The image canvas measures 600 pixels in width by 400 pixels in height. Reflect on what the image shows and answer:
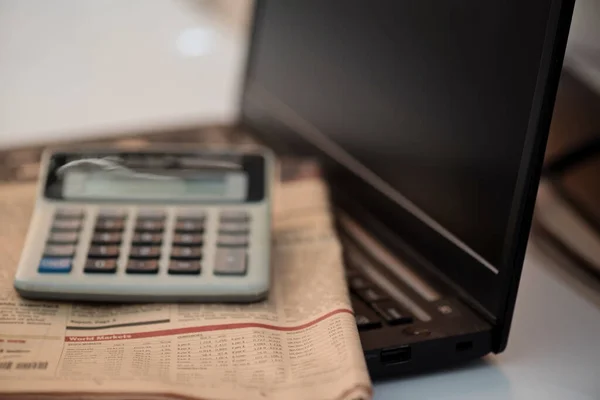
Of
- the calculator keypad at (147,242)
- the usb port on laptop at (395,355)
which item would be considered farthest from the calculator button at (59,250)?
the usb port on laptop at (395,355)

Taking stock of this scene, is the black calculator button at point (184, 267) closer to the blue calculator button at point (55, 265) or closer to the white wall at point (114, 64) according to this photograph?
the blue calculator button at point (55, 265)

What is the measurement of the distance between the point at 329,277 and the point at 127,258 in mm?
132

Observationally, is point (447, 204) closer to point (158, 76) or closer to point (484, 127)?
point (484, 127)

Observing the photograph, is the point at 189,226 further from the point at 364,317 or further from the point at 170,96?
the point at 170,96

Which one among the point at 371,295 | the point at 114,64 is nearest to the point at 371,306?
the point at 371,295

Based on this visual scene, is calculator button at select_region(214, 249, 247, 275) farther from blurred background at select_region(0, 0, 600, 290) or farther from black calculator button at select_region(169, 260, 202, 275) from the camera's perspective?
blurred background at select_region(0, 0, 600, 290)

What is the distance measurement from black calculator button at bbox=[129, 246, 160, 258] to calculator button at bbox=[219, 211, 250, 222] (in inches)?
2.1

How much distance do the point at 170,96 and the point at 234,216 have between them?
394 millimetres

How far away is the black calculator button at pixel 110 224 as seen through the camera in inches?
19.6

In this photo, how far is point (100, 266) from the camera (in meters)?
0.47

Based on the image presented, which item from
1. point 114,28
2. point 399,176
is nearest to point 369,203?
point 399,176

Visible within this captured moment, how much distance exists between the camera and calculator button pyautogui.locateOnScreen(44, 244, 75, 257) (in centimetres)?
48

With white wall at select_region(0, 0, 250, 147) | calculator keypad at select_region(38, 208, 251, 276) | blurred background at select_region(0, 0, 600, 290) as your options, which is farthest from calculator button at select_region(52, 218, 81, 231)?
white wall at select_region(0, 0, 250, 147)

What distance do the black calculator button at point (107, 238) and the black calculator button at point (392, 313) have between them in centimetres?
17
